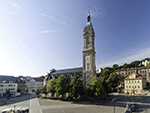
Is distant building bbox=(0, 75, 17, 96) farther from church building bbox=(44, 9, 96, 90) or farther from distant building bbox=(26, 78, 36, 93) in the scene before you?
church building bbox=(44, 9, 96, 90)

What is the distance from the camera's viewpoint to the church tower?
1706 inches

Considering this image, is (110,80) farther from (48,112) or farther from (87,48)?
(48,112)

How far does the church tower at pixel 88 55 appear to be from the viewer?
43.3m

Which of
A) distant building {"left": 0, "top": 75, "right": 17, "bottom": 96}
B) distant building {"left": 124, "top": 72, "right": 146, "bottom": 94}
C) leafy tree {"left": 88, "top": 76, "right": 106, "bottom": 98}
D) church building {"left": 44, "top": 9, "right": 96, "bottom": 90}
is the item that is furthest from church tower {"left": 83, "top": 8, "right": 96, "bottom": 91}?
distant building {"left": 0, "top": 75, "right": 17, "bottom": 96}

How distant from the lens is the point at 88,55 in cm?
4528

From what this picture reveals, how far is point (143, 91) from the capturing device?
57906 mm

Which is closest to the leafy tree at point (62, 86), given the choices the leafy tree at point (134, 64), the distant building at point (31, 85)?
the distant building at point (31, 85)

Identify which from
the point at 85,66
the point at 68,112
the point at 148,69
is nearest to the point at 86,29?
the point at 85,66

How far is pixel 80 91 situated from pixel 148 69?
79.4 m

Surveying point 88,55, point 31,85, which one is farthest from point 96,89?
point 31,85

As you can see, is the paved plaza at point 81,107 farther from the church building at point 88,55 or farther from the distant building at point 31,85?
the distant building at point 31,85

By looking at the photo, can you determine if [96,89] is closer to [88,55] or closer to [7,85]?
[88,55]

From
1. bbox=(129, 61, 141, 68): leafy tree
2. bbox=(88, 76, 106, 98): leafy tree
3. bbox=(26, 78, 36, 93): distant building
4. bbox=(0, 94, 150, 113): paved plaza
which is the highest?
bbox=(129, 61, 141, 68): leafy tree

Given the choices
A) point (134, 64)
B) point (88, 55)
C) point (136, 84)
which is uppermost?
point (88, 55)
